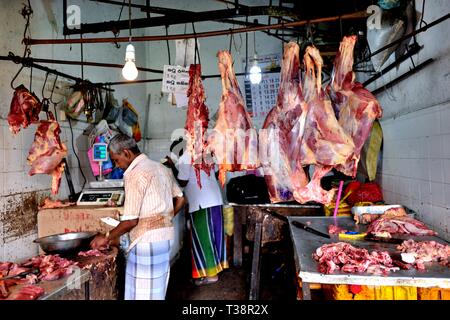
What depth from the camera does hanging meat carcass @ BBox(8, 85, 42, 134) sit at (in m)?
3.10

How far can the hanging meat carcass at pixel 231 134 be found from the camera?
9.59 ft

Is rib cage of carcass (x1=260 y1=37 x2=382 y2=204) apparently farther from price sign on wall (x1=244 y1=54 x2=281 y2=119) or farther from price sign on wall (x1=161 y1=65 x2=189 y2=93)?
price sign on wall (x1=244 y1=54 x2=281 y2=119)

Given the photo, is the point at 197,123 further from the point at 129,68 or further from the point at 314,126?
the point at 314,126

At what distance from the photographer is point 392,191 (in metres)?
4.21

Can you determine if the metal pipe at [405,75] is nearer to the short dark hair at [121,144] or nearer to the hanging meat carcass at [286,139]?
the hanging meat carcass at [286,139]

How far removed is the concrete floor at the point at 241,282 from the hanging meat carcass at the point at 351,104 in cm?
214

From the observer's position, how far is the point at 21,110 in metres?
3.10

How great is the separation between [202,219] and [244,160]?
7.89 ft

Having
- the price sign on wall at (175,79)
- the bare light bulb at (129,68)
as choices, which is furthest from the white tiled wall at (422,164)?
the bare light bulb at (129,68)

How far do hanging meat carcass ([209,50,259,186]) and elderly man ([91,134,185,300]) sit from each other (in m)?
0.63

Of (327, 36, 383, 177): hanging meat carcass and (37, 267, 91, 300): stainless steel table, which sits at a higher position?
(327, 36, 383, 177): hanging meat carcass

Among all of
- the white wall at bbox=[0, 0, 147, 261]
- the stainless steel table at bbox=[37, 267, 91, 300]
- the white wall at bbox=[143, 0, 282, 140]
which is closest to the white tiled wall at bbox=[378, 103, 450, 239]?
the stainless steel table at bbox=[37, 267, 91, 300]
